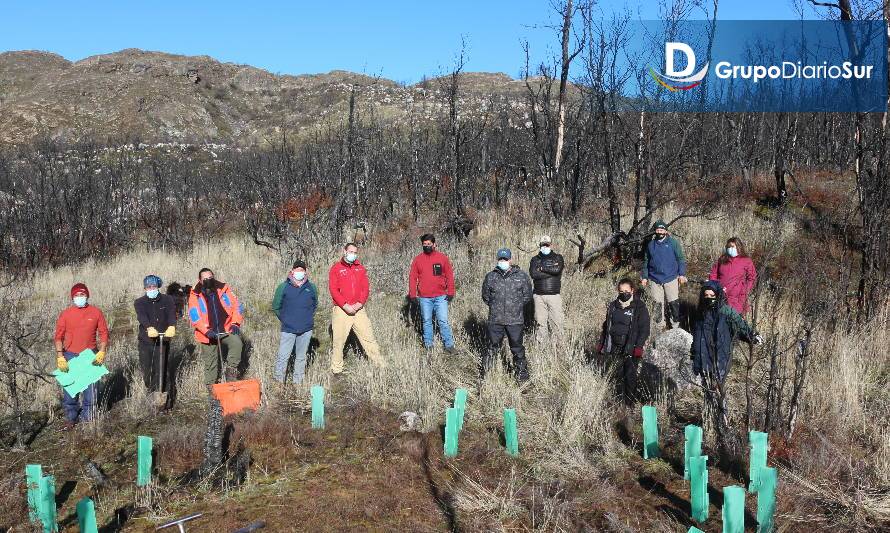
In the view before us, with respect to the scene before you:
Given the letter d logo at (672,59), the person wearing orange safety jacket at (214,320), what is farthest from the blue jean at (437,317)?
the letter d logo at (672,59)

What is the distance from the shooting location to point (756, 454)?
446 cm

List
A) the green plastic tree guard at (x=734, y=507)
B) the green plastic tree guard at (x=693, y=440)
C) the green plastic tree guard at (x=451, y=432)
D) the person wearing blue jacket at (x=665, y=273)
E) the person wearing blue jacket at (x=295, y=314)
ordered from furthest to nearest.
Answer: the person wearing blue jacket at (x=665, y=273) → the person wearing blue jacket at (x=295, y=314) → the green plastic tree guard at (x=451, y=432) → the green plastic tree guard at (x=693, y=440) → the green plastic tree guard at (x=734, y=507)

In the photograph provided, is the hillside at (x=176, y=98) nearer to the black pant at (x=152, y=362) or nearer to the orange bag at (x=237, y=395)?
the black pant at (x=152, y=362)

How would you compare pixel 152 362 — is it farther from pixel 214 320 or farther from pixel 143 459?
pixel 143 459

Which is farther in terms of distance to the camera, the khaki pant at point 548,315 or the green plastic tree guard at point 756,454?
the khaki pant at point 548,315

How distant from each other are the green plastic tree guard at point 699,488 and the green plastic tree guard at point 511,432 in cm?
162

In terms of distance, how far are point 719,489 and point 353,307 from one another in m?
4.52

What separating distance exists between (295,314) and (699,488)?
484cm

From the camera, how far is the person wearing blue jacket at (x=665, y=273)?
8.23 metres

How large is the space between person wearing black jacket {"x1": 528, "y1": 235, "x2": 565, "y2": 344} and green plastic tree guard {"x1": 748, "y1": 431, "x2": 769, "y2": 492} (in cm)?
341

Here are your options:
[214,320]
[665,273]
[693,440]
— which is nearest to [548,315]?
[665,273]

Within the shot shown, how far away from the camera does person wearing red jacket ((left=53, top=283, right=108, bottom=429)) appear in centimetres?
656

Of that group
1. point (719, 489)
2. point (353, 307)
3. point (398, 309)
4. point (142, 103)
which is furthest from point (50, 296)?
point (142, 103)

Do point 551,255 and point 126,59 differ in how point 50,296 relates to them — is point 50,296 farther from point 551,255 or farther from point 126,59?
point 126,59
